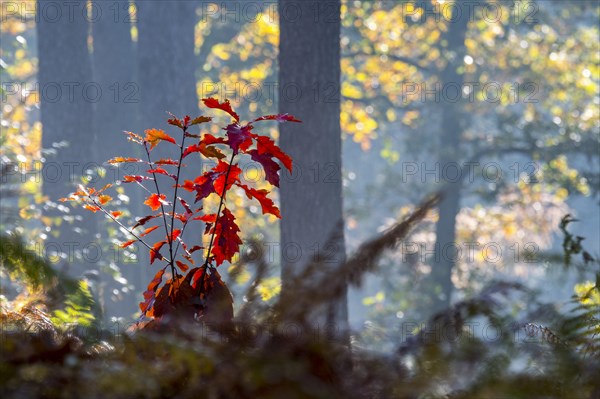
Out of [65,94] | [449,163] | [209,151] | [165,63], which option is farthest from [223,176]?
[449,163]

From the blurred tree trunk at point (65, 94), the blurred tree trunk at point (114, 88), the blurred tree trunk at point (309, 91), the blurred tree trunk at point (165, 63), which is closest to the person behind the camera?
the blurred tree trunk at point (309, 91)

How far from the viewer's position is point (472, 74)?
19.2 meters

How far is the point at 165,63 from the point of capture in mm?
14445

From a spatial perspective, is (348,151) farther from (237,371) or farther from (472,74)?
(237,371)

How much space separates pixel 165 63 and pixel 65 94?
1.75 m

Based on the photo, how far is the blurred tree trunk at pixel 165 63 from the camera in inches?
560

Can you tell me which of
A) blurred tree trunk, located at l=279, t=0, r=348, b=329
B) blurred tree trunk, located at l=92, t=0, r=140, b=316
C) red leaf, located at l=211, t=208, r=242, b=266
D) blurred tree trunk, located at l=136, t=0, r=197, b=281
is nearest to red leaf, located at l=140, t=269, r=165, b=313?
red leaf, located at l=211, t=208, r=242, b=266

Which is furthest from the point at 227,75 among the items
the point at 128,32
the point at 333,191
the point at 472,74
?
the point at 333,191

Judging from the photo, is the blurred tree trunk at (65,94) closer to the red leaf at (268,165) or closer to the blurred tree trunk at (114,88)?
the blurred tree trunk at (114,88)

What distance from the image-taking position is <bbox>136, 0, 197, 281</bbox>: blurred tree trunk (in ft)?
46.7

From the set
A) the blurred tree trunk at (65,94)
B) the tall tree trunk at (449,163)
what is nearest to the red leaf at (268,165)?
the blurred tree trunk at (65,94)

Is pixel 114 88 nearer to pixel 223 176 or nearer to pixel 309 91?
pixel 309 91

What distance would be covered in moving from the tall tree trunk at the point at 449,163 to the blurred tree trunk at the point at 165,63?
6137 mm

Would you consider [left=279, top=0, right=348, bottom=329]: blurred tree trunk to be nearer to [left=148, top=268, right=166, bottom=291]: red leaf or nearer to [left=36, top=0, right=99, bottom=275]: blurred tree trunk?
[left=148, top=268, right=166, bottom=291]: red leaf
